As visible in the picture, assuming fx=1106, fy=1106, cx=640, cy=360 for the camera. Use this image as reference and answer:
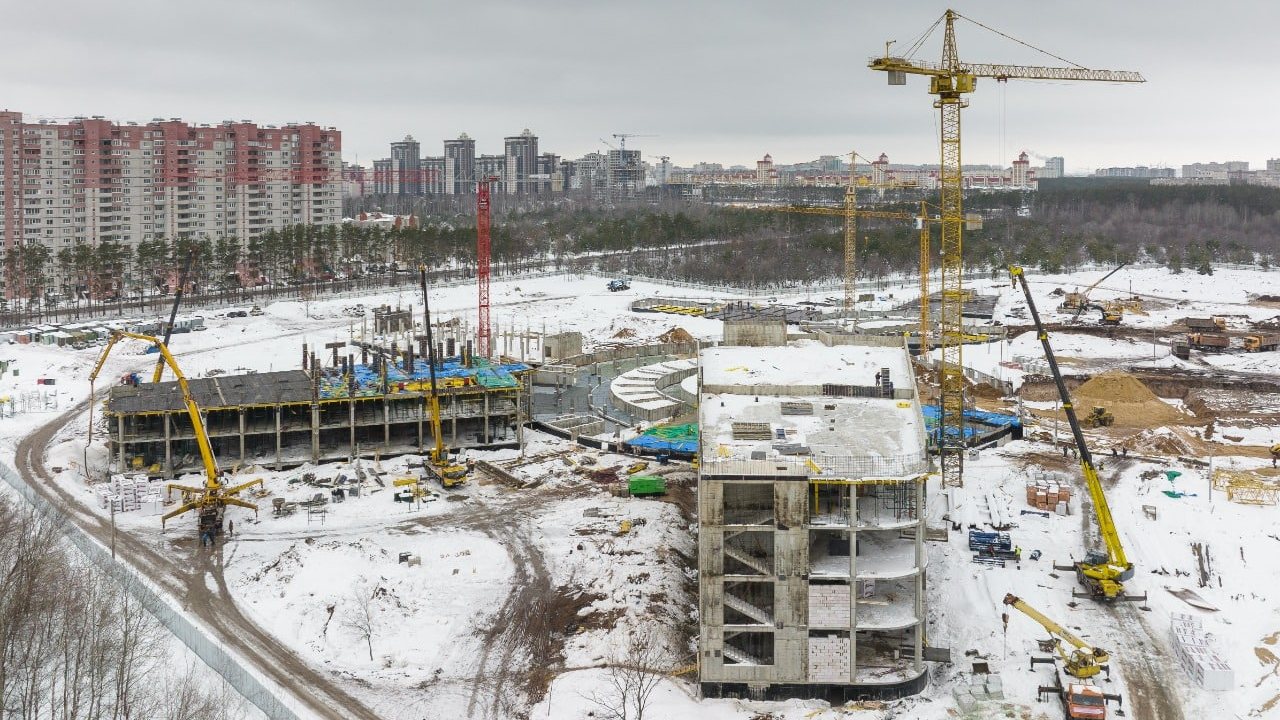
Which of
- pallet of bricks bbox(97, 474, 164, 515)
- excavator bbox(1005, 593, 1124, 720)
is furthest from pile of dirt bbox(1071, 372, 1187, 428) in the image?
pallet of bricks bbox(97, 474, 164, 515)

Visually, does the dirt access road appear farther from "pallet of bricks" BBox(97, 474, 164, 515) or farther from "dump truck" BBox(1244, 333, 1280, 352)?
"dump truck" BBox(1244, 333, 1280, 352)

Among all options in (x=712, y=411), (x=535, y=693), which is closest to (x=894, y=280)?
(x=712, y=411)

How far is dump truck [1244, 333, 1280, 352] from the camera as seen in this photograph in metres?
64.1

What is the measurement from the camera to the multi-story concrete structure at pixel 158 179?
8288cm

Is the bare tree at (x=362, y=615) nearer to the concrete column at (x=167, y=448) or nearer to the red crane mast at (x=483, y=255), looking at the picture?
the concrete column at (x=167, y=448)

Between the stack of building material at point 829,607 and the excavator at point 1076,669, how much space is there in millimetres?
4667

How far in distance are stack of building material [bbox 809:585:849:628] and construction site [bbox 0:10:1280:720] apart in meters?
0.09

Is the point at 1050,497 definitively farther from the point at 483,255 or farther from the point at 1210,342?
the point at 483,255

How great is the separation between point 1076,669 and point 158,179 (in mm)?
84558

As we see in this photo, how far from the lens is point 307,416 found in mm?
42375

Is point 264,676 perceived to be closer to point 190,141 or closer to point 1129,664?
point 1129,664

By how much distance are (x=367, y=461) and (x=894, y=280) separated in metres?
66.5

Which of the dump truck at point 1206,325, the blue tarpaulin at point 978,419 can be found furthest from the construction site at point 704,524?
the dump truck at point 1206,325

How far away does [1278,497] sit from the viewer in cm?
3544
